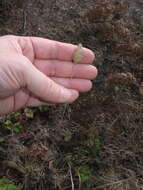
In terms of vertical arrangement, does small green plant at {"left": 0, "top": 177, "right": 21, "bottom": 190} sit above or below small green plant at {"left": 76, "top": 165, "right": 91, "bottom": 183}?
below

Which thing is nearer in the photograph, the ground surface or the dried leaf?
the dried leaf

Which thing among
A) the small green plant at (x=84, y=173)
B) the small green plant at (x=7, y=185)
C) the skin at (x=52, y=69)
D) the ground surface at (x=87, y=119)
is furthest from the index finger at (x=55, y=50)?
the small green plant at (x=7, y=185)

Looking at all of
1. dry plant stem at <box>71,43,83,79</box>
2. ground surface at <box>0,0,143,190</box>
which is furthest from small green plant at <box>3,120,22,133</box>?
dry plant stem at <box>71,43,83,79</box>

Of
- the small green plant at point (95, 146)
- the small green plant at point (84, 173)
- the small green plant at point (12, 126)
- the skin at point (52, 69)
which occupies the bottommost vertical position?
the small green plant at point (84, 173)

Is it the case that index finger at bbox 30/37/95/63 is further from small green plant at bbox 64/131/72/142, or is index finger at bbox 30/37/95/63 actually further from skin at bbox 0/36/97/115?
small green plant at bbox 64/131/72/142

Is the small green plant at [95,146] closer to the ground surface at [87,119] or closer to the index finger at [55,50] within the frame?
the ground surface at [87,119]

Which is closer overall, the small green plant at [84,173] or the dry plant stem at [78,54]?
the dry plant stem at [78,54]
